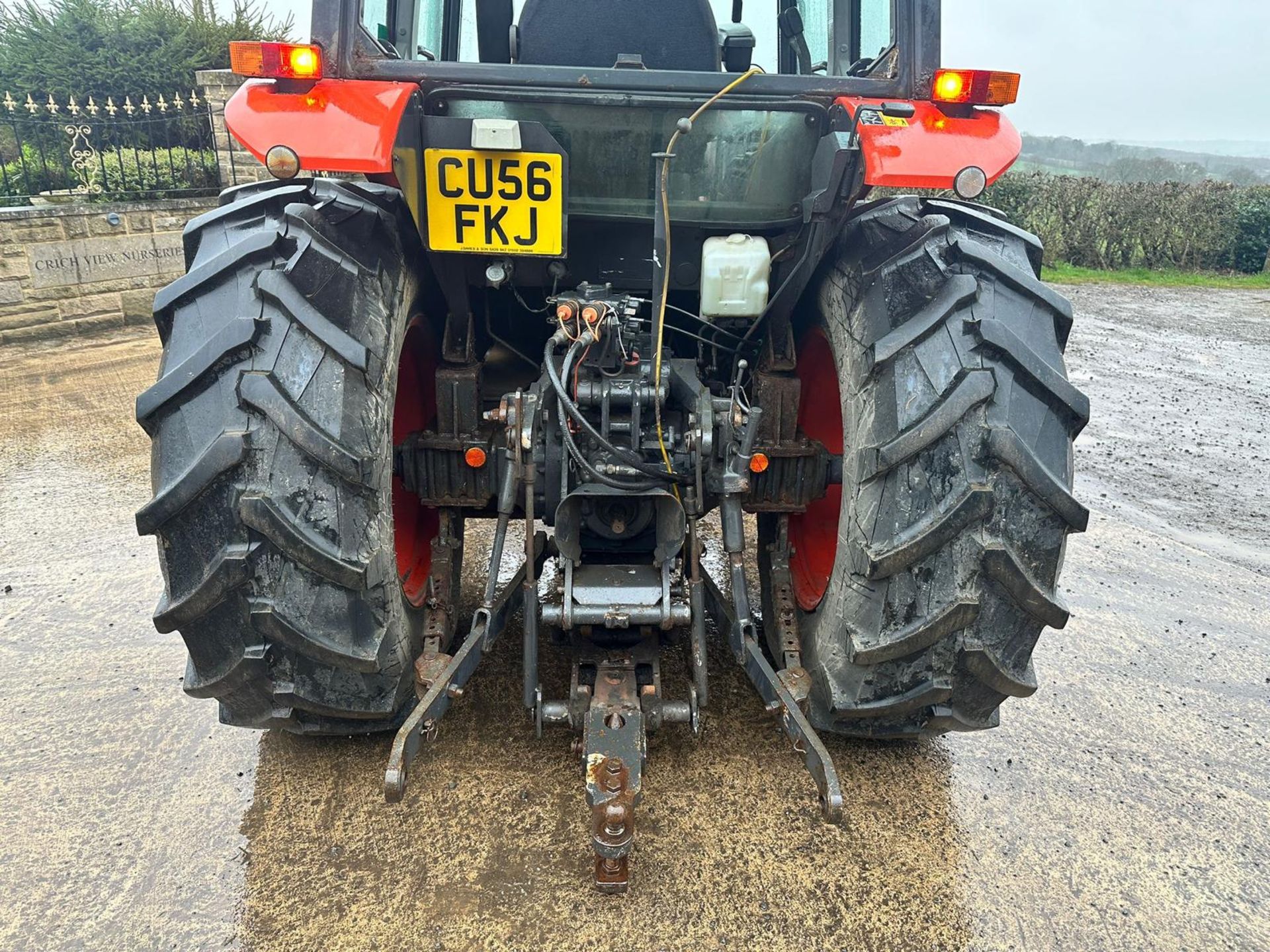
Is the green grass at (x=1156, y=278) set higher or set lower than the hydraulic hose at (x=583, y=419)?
higher

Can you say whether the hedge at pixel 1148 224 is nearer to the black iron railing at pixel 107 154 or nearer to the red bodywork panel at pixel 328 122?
the black iron railing at pixel 107 154

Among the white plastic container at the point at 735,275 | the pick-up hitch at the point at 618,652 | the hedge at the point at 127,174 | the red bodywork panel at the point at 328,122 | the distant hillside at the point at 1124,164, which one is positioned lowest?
the pick-up hitch at the point at 618,652

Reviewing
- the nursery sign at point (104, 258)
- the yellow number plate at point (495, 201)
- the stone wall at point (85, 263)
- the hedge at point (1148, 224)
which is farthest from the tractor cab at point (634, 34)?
the hedge at point (1148, 224)

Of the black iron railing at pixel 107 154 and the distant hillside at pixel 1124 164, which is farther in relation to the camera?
the distant hillside at pixel 1124 164

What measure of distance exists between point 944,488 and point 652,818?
1113 mm

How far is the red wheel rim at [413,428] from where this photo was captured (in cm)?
279

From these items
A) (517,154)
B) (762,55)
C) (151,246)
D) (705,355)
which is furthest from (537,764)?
(151,246)

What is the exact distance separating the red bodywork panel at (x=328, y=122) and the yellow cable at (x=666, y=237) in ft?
2.02

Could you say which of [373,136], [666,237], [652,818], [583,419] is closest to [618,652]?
[652,818]

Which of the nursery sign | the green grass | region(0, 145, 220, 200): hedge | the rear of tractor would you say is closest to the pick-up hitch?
the rear of tractor

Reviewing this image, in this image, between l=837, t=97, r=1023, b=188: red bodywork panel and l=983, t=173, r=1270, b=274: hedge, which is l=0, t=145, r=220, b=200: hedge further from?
l=983, t=173, r=1270, b=274: hedge

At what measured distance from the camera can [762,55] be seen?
9.54ft

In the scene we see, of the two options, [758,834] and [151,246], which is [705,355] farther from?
[151,246]

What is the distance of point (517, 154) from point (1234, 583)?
368 cm
